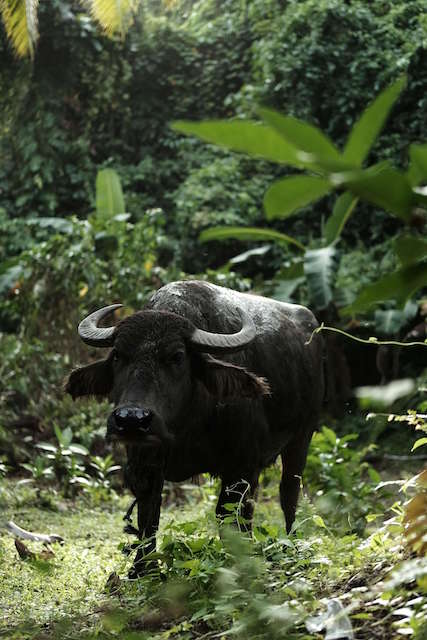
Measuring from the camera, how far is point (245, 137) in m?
1.18

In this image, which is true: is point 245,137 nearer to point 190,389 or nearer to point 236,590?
point 236,590

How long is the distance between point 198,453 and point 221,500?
0.77 ft

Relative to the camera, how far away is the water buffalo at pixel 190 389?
11.4 feet

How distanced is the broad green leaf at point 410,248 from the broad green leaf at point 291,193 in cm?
19

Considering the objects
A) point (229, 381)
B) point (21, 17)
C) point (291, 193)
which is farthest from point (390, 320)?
point (291, 193)

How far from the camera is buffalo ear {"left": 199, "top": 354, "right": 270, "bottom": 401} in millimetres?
3695

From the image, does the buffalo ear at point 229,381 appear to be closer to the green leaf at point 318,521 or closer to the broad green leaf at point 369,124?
the green leaf at point 318,521

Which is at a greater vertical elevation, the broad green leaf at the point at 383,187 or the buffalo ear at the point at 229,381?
the broad green leaf at the point at 383,187

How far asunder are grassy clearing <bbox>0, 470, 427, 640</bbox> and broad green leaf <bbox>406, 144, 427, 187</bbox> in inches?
36.3

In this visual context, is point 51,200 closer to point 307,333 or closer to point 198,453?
point 307,333

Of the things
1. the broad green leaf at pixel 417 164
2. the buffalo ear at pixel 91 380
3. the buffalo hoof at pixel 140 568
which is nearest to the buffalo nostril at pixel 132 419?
the buffalo hoof at pixel 140 568

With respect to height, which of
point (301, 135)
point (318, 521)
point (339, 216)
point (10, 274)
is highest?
point (301, 135)

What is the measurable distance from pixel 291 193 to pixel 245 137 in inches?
5.1

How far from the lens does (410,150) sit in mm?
1317
